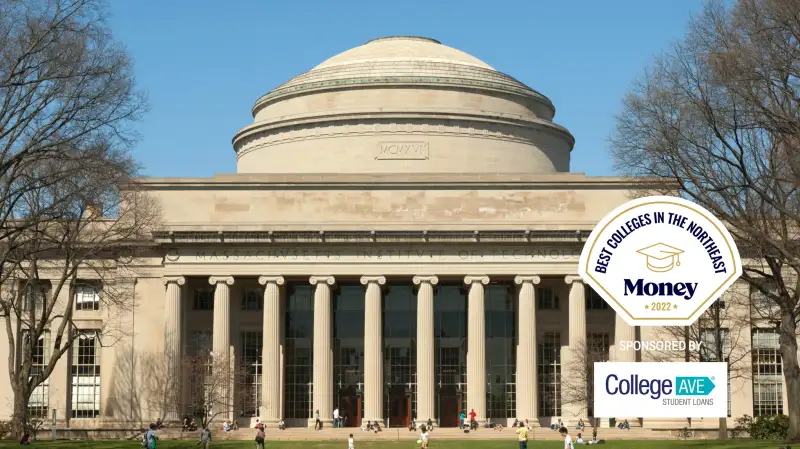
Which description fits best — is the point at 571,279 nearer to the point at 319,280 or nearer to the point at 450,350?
the point at 450,350

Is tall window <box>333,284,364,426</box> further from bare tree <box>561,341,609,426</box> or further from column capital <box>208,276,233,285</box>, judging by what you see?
bare tree <box>561,341,609,426</box>

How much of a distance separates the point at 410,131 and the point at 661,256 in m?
71.1

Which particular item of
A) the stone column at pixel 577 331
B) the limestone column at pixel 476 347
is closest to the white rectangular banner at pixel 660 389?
the stone column at pixel 577 331

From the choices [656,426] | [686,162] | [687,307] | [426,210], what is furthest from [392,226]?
[687,307]

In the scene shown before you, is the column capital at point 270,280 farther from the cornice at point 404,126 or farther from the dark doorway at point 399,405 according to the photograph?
the cornice at point 404,126

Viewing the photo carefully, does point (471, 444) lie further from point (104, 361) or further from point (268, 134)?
point (268, 134)

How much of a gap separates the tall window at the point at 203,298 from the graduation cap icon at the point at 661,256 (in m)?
65.0

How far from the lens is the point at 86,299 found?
267 ft

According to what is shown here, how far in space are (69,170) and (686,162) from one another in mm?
22089

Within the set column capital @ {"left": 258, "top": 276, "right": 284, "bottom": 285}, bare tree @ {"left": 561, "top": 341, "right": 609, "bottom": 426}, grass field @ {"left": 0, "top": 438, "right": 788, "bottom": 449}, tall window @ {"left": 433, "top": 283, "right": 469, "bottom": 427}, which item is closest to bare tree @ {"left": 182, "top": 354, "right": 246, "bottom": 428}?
column capital @ {"left": 258, "top": 276, "right": 284, "bottom": 285}

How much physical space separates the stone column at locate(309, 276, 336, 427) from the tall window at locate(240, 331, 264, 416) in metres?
4.07

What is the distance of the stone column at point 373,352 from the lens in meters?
77.4

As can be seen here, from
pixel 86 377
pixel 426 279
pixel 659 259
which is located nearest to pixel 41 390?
pixel 86 377

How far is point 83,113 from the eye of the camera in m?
44.9
